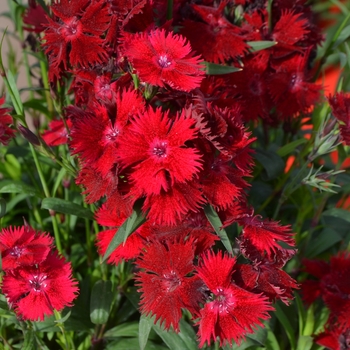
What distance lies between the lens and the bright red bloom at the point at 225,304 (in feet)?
2.14

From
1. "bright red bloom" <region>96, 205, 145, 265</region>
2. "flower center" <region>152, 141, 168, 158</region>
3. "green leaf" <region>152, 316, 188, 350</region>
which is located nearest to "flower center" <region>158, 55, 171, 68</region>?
"flower center" <region>152, 141, 168, 158</region>

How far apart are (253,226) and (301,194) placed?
46cm

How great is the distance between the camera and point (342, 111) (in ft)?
2.64

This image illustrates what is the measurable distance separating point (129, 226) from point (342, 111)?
1.28ft

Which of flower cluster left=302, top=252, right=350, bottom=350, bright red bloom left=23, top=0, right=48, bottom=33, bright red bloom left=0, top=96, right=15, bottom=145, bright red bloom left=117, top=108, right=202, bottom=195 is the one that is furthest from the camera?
bright red bloom left=23, top=0, right=48, bottom=33

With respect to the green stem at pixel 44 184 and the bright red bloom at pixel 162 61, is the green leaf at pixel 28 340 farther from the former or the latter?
the bright red bloom at pixel 162 61

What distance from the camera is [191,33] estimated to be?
0.84 m

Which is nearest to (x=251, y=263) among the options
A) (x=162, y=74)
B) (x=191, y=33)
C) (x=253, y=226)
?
(x=253, y=226)

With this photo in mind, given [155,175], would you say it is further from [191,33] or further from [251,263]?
[191,33]

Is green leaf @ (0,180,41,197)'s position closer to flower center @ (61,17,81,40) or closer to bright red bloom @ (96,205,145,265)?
bright red bloom @ (96,205,145,265)

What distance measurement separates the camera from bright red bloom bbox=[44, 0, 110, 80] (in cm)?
69

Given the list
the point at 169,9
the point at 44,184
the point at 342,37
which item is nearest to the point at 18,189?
the point at 44,184

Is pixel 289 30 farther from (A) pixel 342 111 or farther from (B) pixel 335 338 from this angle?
(B) pixel 335 338

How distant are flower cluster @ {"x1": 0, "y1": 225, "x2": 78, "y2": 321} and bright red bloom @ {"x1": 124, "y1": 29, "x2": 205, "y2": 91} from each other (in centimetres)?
28
